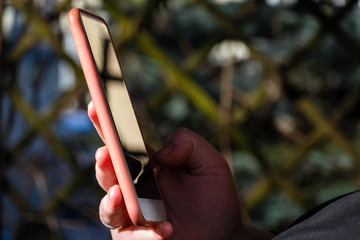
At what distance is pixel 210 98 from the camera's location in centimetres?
150

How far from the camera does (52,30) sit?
5.27 feet

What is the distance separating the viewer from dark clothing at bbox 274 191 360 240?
1.62 feet

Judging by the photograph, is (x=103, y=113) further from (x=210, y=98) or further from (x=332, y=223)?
(x=210, y=98)

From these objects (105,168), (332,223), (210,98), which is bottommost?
(332,223)

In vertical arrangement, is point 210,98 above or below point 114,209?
above

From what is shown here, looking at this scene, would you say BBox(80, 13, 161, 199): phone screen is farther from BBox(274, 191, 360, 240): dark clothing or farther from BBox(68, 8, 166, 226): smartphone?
BBox(274, 191, 360, 240): dark clothing

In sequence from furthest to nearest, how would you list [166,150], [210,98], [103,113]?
[210,98] < [166,150] < [103,113]

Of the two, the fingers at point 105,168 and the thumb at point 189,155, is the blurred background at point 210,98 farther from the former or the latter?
the fingers at point 105,168

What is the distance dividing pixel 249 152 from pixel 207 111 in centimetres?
16

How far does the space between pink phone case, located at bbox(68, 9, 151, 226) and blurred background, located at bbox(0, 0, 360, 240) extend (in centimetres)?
102

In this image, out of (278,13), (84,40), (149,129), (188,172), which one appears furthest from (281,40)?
(84,40)

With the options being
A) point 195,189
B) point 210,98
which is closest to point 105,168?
point 195,189

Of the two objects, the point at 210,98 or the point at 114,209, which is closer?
the point at 114,209

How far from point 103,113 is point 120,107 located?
63 mm
